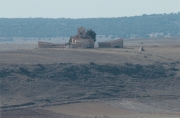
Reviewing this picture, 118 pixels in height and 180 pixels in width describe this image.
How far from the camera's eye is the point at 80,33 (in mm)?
63688

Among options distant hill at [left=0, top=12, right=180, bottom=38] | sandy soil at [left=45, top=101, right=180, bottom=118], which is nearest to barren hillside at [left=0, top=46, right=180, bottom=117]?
sandy soil at [left=45, top=101, right=180, bottom=118]

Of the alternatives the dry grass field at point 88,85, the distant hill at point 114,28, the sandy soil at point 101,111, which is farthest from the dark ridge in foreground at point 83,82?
the distant hill at point 114,28

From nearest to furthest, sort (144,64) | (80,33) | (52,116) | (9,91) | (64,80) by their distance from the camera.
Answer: (52,116) < (9,91) < (64,80) < (144,64) < (80,33)

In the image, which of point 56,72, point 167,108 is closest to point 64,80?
point 56,72

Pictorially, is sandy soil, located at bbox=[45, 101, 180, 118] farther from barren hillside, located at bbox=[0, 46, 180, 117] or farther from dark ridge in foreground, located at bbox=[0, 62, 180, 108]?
dark ridge in foreground, located at bbox=[0, 62, 180, 108]

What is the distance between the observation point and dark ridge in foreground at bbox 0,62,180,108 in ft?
146

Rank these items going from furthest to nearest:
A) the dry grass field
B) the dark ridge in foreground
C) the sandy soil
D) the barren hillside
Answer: the dark ridge in foreground
the barren hillside
the dry grass field
the sandy soil

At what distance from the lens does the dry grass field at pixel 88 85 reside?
138 feet

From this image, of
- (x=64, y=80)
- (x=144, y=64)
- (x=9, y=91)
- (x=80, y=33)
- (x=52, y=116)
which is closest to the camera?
(x=52, y=116)

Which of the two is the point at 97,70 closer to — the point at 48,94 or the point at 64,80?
the point at 64,80

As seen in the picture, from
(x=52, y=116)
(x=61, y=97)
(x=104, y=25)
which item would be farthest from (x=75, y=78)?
(x=104, y=25)

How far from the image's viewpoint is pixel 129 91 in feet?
157

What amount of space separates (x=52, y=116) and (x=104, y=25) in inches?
5789

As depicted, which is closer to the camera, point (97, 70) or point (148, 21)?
point (97, 70)
